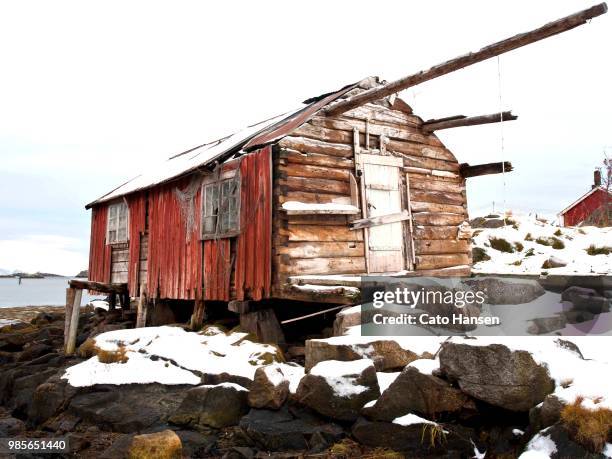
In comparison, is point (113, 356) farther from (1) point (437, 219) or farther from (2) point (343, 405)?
(1) point (437, 219)

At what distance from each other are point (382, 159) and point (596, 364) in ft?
22.3

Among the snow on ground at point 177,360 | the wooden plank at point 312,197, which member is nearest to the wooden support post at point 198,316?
the snow on ground at point 177,360

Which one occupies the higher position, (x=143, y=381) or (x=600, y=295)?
(x=600, y=295)

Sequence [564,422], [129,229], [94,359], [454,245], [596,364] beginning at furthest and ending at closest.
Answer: [129,229] → [454,245] → [94,359] → [596,364] → [564,422]

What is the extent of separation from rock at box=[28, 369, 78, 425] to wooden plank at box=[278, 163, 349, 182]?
536 centimetres

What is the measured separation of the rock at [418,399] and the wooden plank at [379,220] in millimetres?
4953

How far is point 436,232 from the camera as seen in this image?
1262 cm

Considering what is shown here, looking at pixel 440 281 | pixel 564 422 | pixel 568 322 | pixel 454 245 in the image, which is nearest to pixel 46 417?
pixel 440 281

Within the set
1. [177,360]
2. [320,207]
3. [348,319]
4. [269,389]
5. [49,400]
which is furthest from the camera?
[320,207]

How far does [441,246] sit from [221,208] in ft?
17.3

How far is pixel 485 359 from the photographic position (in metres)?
6.14

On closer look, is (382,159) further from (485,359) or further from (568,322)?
(485,359)

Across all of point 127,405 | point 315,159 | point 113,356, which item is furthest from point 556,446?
point 113,356

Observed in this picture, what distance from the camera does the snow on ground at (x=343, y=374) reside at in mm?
6660
